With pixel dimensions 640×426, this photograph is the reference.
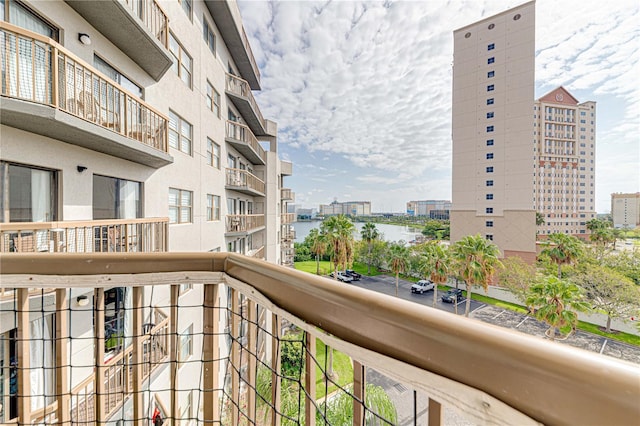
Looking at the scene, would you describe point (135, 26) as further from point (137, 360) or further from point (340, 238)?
point (340, 238)

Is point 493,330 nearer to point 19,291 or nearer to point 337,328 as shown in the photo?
point 337,328

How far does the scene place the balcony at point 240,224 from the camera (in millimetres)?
9898

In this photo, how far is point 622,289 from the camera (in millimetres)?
15281

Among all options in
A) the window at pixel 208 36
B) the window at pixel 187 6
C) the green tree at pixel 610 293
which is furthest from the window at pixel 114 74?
the green tree at pixel 610 293

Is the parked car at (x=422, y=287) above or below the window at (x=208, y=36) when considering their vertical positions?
below

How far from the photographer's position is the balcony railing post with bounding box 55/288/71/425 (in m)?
1.09

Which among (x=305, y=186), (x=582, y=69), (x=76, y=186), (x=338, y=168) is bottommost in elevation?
(x=76, y=186)

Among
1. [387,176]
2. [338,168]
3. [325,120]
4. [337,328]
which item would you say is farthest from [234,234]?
[387,176]

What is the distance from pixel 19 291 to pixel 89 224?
3165 millimetres

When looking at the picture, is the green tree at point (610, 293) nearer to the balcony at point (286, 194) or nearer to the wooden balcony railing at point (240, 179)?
the balcony at point (286, 194)

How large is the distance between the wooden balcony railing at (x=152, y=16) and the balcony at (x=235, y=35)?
3731 mm

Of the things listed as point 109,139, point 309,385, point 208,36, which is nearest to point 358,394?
point 309,385

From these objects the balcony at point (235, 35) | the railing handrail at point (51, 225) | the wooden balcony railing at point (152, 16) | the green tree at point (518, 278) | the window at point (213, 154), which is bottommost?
the green tree at point (518, 278)

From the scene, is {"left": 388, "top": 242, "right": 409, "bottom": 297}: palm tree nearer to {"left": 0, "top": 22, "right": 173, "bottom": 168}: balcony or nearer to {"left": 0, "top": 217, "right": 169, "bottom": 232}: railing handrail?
{"left": 0, "top": 217, "right": 169, "bottom": 232}: railing handrail
